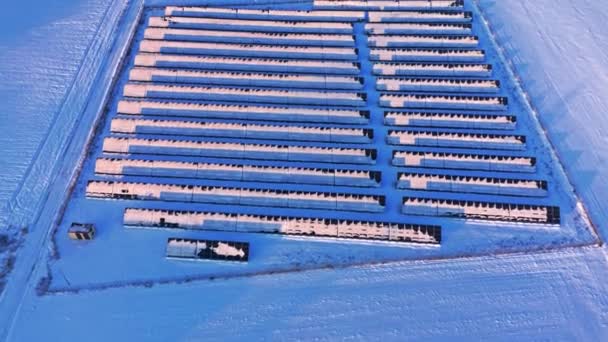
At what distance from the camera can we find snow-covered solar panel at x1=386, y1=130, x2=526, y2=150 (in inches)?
1527

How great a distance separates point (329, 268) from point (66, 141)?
24.4 meters

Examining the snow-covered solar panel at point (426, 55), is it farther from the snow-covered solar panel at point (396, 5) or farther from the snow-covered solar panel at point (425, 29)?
the snow-covered solar panel at point (396, 5)

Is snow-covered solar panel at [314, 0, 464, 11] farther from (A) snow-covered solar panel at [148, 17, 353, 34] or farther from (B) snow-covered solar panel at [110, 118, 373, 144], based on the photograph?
(B) snow-covered solar panel at [110, 118, 373, 144]

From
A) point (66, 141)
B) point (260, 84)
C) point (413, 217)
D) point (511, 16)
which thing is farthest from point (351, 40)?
point (66, 141)

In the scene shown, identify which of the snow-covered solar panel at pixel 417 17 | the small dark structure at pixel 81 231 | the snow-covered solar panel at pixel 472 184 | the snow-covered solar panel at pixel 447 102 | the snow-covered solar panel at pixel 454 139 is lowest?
the small dark structure at pixel 81 231

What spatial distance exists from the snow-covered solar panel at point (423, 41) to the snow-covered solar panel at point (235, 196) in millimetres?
18296

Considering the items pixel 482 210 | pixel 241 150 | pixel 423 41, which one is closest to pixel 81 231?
pixel 241 150

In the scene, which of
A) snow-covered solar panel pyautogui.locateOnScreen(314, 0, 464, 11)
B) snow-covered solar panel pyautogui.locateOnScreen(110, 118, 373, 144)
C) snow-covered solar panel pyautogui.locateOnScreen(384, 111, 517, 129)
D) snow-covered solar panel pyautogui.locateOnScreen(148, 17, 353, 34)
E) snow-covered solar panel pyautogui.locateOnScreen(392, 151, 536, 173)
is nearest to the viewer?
snow-covered solar panel pyautogui.locateOnScreen(392, 151, 536, 173)

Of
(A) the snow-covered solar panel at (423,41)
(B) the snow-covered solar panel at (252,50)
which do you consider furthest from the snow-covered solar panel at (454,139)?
(A) the snow-covered solar panel at (423,41)

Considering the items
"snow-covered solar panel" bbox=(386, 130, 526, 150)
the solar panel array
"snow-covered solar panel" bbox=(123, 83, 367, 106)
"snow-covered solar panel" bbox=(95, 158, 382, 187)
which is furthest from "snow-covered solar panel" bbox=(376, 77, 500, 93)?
"snow-covered solar panel" bbox=(95, 158, 382, 187)

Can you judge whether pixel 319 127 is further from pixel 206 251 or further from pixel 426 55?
pixel 206 251

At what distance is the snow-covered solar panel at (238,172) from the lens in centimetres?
3662

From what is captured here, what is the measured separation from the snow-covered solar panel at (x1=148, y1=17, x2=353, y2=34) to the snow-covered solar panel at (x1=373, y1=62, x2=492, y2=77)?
20.4 feet

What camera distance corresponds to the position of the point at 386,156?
38562 mm
